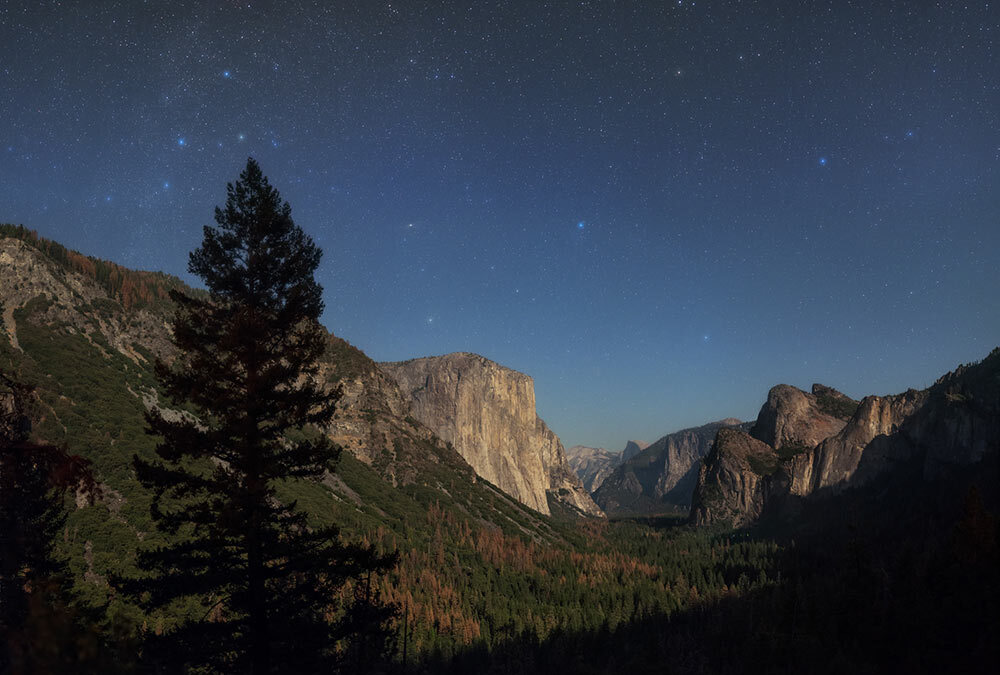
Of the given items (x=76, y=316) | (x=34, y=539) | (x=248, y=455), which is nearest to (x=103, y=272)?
(x=76, y=316)

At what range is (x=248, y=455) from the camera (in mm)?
16828

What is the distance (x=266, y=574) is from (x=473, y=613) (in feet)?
356

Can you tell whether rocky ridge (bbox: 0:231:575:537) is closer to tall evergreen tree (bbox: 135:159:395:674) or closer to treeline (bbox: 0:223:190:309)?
treeline (bbox: 0:223:190:309)

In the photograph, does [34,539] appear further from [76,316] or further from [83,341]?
[76,316]

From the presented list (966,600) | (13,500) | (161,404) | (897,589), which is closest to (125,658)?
(13,500)

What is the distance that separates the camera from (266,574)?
55.4ft

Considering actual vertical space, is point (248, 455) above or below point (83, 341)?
→ below

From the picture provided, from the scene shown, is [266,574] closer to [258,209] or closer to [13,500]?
[258,209]

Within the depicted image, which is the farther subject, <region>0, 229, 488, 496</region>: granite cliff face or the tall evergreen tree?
<region>0, 229, 488, 496</region>: granite cliff face

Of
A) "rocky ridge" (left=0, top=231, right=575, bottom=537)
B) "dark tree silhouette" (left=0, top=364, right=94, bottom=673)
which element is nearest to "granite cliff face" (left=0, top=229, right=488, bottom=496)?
"rocky ridge" (left=0, top=231, right=575, bottom=537)

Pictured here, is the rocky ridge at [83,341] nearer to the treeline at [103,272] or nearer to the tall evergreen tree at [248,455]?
the treeline at [103,272]

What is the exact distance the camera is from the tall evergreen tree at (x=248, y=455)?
16625 millimetres

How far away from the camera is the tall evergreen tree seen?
16.6 m

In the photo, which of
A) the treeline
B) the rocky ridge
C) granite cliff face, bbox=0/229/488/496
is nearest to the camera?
the rocky ridge
